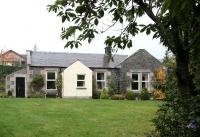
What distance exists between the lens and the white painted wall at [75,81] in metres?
42.3

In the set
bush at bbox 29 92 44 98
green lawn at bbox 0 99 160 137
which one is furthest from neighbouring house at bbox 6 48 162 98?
green lawn at bbox 0 99 160 137

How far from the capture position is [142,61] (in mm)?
44969

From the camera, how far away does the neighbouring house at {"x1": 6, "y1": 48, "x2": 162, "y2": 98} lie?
42.6 metres

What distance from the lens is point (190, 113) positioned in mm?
6855

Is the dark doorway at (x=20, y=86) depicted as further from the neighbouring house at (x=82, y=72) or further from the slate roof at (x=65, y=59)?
the slate roof at (x=65, y=59)

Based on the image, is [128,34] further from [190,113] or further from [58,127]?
[58,127]

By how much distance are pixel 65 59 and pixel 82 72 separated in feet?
10.6

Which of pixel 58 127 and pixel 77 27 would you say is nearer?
pixel 77 27

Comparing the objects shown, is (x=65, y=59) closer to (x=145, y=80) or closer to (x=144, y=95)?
(x=145, y=80)

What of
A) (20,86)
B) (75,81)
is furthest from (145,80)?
(20,86)

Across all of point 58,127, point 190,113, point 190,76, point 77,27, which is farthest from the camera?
point 58,127

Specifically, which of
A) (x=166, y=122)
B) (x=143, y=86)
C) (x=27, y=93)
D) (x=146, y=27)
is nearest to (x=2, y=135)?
(x=166, y=122)

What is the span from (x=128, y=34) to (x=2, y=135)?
26.9 ft

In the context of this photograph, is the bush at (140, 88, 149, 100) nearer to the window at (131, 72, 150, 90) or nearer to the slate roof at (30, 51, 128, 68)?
the window at (131, 72, 150, 90)
